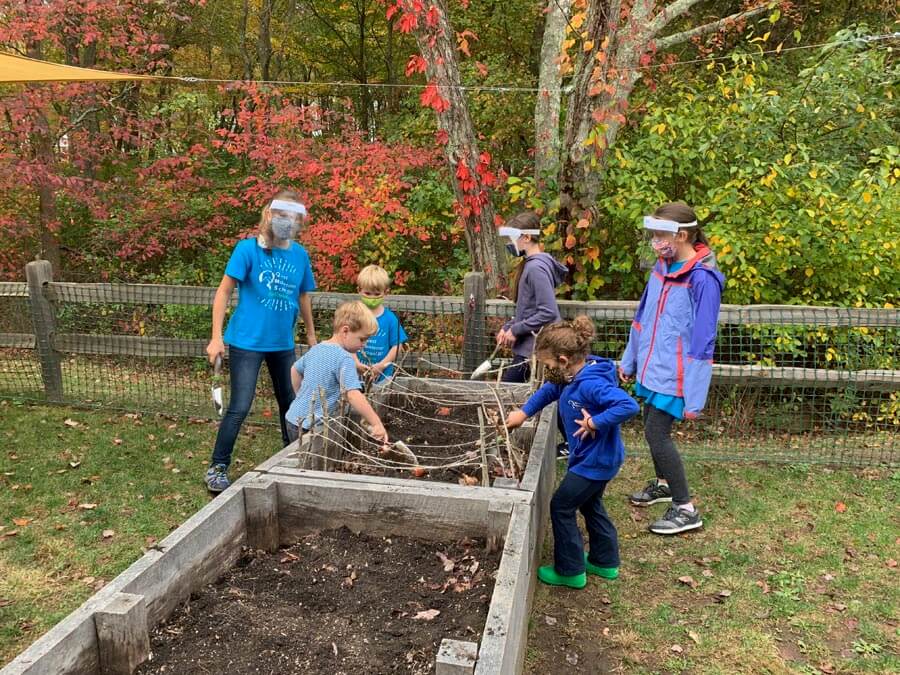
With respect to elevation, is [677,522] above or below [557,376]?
below

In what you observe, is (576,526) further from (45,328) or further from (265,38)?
(265,38)

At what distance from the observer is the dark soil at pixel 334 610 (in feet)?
7.18

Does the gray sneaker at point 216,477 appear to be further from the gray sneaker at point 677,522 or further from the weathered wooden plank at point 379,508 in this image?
the gray sneaker at point 677,522

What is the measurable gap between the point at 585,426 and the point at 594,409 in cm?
10

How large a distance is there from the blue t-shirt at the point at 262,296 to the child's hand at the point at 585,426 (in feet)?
6.10

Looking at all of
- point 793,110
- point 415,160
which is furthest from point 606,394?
point 415,160

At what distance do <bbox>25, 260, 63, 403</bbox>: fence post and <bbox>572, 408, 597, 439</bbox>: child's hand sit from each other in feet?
16.4

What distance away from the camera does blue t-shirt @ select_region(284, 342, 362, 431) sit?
3.58m

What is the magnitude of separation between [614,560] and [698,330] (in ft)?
4.16

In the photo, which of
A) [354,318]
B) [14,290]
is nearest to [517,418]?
[354,318]

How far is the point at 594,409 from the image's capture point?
10.7ft

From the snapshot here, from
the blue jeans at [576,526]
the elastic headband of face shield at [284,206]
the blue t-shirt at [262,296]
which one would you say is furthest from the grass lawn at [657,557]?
the elastic headband of face shield at [284,206]

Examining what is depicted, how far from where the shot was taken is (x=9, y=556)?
3.77 m

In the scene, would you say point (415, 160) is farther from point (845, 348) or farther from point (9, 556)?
point (9, 556)
